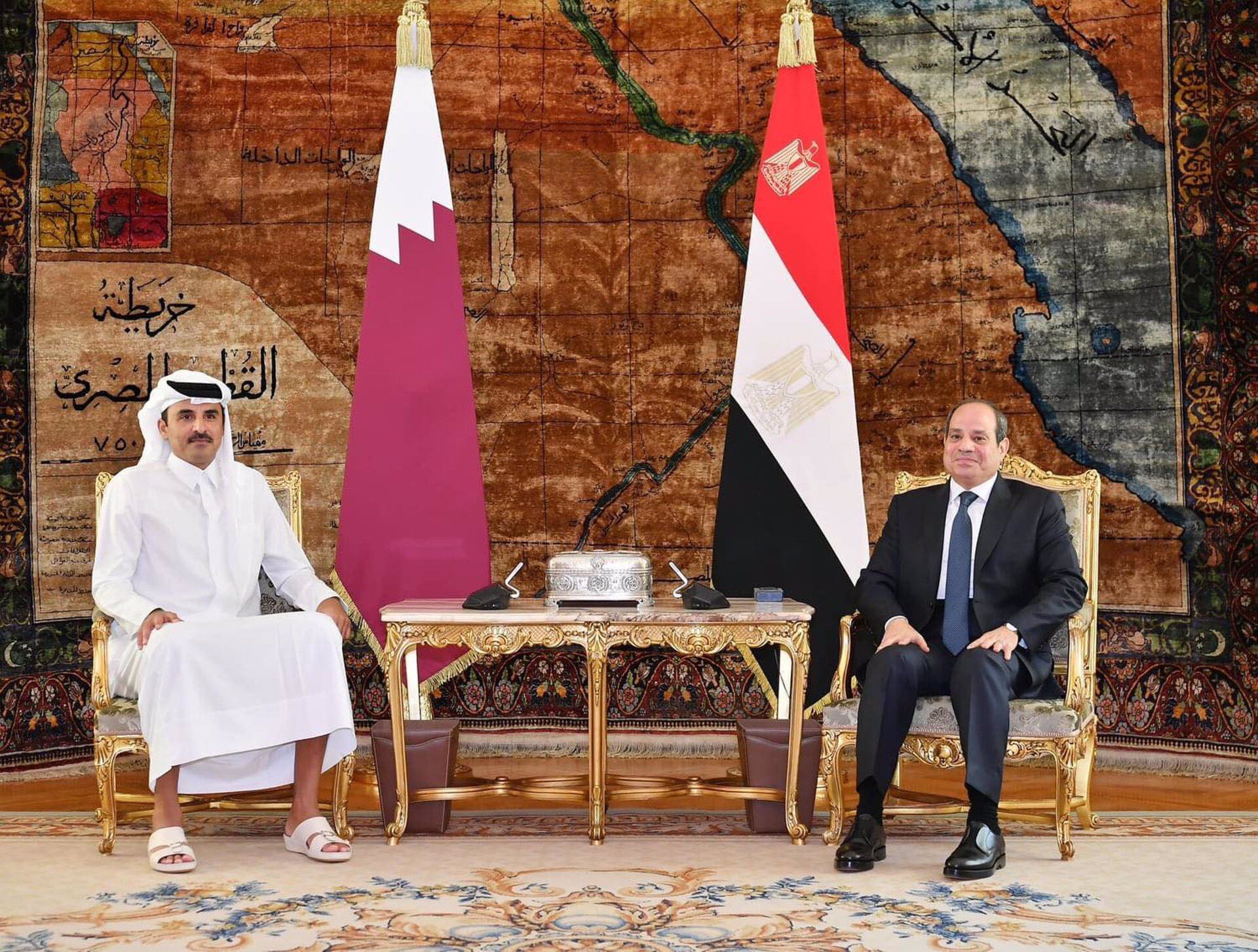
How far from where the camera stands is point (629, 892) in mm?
2980

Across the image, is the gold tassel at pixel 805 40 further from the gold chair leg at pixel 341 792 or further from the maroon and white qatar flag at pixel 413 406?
the gold chair leg at pixel 341 792

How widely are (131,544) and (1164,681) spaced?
162 inches

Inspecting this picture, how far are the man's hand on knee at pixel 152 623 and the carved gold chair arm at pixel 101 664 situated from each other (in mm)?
180

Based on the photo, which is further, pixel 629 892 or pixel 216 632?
pixel 216 632

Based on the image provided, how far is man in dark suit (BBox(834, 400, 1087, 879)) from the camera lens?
10.9ft

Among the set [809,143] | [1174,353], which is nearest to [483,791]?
[809,143]

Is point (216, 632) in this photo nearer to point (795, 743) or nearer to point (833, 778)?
point (795, 743)

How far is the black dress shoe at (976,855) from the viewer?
3.14 metres

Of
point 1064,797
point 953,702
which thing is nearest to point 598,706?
point 953,702

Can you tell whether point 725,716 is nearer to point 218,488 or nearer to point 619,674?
point 619,674

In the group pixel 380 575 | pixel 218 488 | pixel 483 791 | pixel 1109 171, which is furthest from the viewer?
pixel 1109 171

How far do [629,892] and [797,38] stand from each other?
361 centimetres

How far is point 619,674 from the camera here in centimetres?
545

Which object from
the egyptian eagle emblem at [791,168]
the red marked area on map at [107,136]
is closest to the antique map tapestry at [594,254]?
the red marked area on map at [107,136]
